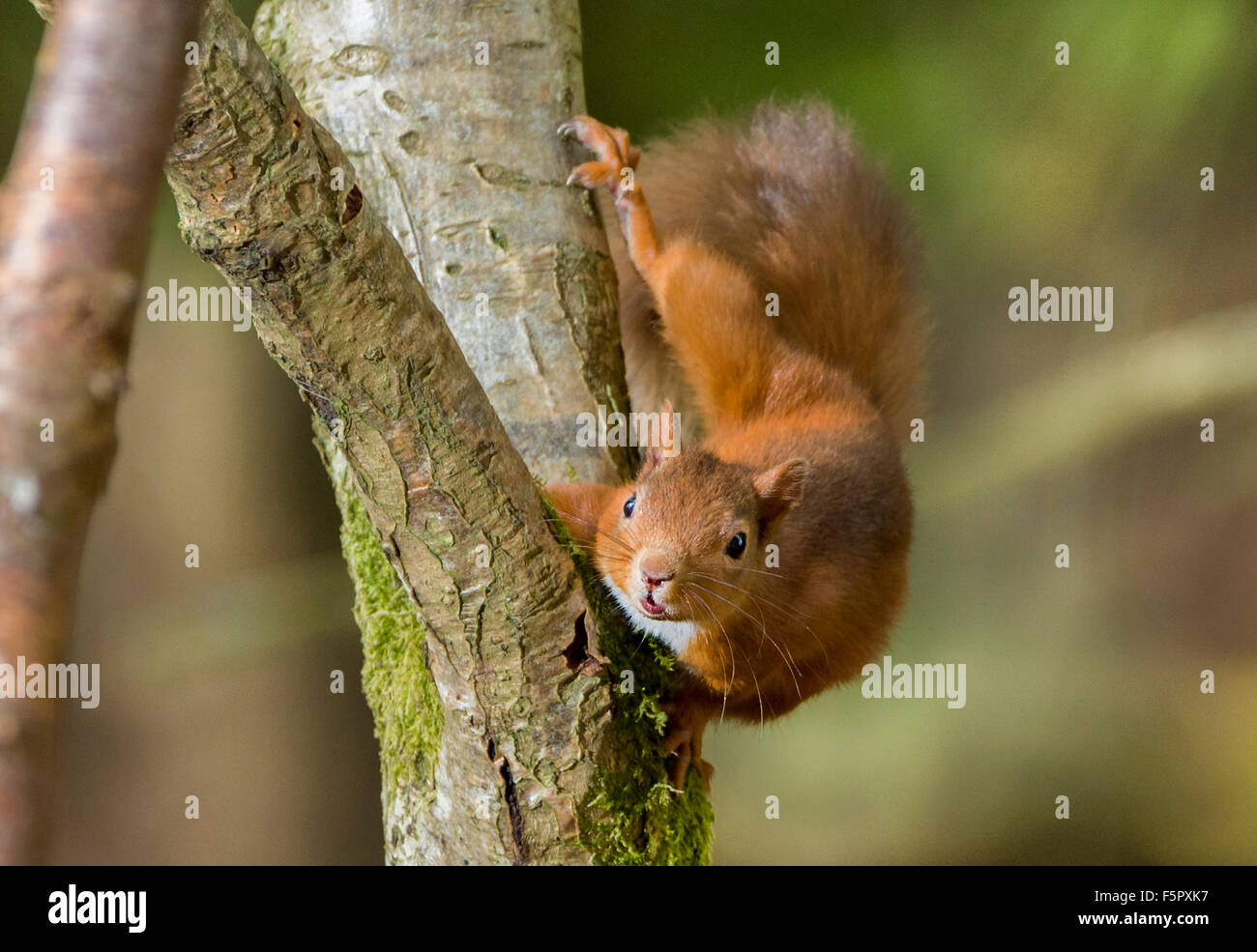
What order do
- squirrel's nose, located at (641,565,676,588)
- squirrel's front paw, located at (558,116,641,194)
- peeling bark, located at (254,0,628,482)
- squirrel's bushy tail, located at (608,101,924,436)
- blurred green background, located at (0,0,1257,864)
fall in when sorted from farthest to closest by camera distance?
blurred green background, located at (0,0,1257,864) → squirrel's bushy tail, located at (608,101,924,436) → squirrel's front paw, located at (558,116,641,194) → peeling bark, located at (254,0,628,482) → squirrel's nose, located at (641,565,676,588)

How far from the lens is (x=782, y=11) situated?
4234 mm

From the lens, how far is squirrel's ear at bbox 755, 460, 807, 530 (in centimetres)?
237

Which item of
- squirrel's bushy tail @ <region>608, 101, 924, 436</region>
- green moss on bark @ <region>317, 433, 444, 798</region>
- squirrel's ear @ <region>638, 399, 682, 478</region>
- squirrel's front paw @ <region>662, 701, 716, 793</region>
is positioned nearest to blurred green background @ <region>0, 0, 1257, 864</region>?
squirrel's bushy tail @ <region>608, 101, 924, 436</region>

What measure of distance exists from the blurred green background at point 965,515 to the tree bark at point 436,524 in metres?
1.79

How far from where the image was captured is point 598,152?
2662 mm

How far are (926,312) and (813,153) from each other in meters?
0.58

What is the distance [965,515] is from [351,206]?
4.14 m

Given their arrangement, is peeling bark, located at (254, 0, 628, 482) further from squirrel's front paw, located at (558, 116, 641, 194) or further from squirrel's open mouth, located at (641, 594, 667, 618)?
squirrel's open mouth, located at (641, 594, 667, 618)

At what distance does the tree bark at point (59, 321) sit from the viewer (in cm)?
40

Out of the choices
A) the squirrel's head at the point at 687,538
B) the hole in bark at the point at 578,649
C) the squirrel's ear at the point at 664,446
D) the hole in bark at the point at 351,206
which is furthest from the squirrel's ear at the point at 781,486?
the hole in bark at the point at 351,206

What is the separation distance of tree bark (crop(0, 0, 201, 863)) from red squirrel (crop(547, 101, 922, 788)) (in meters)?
1.73

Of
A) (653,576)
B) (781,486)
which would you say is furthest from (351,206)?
(781,486)

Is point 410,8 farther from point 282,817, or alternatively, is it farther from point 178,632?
point 282,817

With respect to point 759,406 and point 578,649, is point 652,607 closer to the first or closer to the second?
point 578,649
